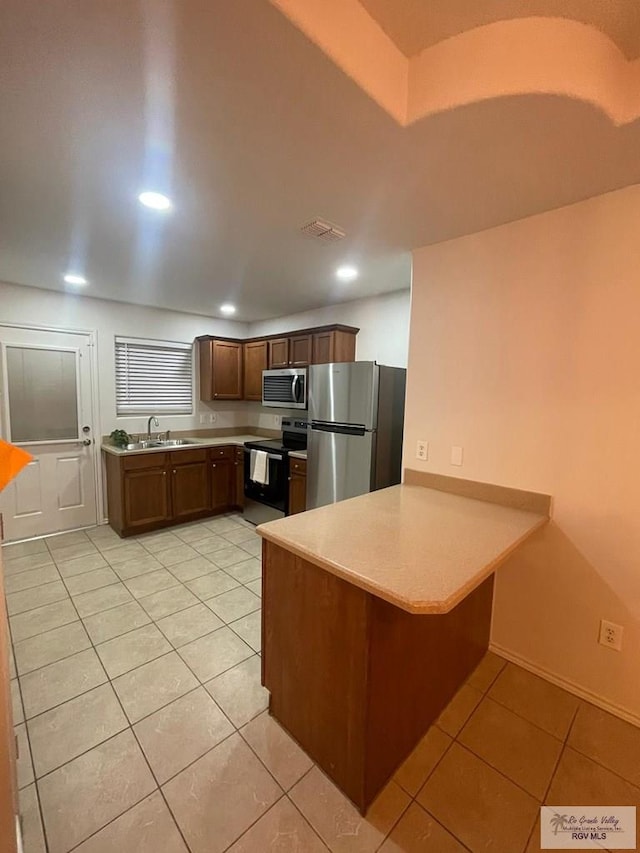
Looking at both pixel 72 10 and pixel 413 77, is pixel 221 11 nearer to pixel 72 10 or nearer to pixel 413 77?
pixel 72 10

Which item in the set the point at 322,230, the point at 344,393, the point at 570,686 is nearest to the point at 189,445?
the point at 344,393

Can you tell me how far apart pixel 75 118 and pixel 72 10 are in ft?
1.41

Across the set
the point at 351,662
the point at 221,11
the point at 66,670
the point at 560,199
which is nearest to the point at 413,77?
the point at 221,11

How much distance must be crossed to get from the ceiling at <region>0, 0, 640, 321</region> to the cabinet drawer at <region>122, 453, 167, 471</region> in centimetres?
189

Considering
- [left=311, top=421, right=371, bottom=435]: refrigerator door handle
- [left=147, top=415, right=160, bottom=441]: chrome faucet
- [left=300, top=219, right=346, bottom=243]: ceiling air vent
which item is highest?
[left=300, top=219, right=346, bottom=243]: ceiling air vent

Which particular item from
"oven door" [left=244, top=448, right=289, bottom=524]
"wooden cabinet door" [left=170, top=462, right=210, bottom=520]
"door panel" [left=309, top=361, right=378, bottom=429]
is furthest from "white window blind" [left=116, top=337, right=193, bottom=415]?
"door panel" [left=309, top=361, right=378, bottom=429]

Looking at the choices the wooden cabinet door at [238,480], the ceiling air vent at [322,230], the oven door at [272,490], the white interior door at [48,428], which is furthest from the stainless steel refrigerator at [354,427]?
the white interior door at [48,428]

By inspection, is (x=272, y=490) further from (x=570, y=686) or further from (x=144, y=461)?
(x=570, y=686)

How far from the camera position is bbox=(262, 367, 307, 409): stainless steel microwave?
3592 mm

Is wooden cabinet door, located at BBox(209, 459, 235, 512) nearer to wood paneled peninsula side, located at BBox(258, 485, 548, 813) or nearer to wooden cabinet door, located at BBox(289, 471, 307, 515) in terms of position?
wooden cabinet door, located at BBox(289, 471, 307, 515)

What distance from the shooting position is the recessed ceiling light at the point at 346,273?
2769mm

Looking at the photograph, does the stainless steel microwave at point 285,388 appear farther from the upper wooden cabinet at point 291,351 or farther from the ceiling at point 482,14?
the ceiling at point 482,14

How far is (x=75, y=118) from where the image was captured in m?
1.28

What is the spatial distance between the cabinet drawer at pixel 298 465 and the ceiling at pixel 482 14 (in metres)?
2.81
